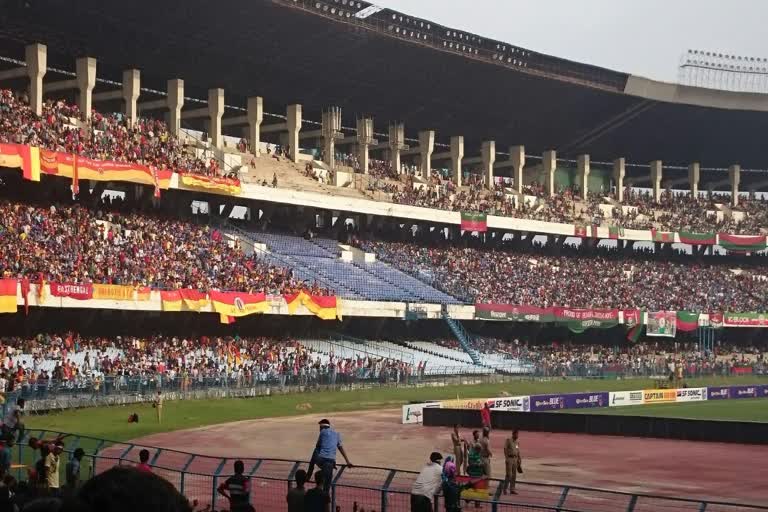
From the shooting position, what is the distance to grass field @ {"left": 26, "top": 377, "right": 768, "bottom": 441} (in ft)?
125

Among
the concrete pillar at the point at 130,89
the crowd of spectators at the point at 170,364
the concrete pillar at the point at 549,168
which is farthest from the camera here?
the concrete pillar at the point at 549,168

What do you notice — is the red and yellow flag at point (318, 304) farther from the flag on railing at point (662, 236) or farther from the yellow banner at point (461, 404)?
the flag on railing at point (662, 236)

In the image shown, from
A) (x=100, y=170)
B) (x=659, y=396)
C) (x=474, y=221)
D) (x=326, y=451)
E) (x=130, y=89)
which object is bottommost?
(x=659, y=396)

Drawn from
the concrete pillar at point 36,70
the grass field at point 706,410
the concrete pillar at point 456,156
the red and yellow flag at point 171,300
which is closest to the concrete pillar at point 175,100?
the concrete pillar at point 36,70

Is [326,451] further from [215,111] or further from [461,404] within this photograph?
[215,111]

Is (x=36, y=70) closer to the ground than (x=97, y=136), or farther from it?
farther from it

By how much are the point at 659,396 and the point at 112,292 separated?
29120 millimetres

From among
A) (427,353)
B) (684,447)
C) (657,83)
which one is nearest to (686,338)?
(657,83)

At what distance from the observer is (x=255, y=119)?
254ft

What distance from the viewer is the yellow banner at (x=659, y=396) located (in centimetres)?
5846

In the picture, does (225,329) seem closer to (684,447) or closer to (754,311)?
(684,447)

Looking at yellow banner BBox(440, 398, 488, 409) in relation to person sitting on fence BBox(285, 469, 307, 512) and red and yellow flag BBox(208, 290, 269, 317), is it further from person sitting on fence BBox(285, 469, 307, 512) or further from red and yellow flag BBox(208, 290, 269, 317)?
person sitting on fence BBox(285, 469, 307, 512)

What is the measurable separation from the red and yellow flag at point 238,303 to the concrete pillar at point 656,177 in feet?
179

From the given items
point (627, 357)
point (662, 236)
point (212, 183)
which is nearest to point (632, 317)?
point (627, 357)
